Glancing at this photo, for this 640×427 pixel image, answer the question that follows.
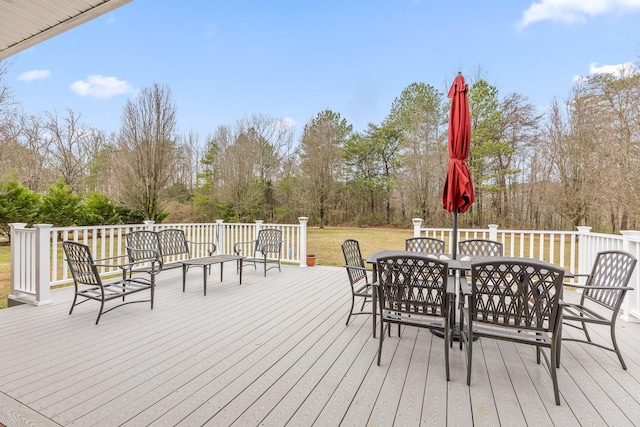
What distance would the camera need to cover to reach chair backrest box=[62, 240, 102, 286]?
326cm

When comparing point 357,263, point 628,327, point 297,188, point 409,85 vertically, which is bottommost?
point 628,327

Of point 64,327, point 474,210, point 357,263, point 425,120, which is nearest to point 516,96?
point 425,120

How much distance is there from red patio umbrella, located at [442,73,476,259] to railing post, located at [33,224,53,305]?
4906 millimetres

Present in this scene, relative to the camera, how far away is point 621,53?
29.3 feet

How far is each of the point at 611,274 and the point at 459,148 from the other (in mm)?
1720

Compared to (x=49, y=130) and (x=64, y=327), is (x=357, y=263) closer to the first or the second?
(x=64, y=327)

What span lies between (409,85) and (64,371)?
53.5 feet

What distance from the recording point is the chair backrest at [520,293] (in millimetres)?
1943

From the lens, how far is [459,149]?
3051 millimetres

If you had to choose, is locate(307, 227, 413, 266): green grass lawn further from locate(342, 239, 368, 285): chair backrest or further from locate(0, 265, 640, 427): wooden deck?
locate(0, 265, 640, 427): wooden deck

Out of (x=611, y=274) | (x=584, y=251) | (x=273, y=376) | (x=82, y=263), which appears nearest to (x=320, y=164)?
(x=584, y=251)

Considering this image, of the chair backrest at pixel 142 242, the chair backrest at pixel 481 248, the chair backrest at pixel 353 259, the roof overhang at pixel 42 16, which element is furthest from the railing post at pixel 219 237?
the chair backrest at pixel 481 248

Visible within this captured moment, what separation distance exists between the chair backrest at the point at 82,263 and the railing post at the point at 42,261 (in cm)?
71

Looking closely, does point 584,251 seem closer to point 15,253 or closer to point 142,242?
point 142,242
